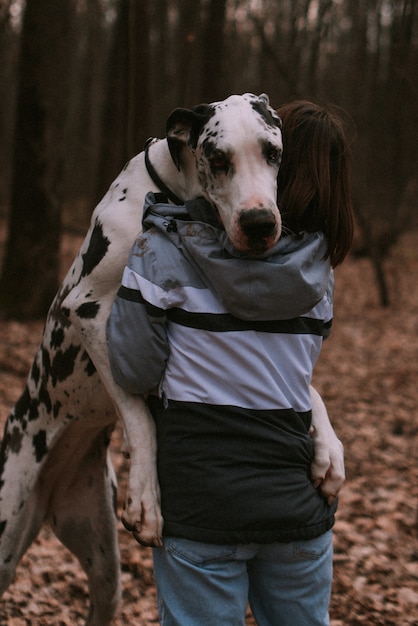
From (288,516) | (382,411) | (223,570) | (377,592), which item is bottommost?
(382,411)

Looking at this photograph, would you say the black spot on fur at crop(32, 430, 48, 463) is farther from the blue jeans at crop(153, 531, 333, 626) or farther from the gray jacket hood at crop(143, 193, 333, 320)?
→ the gray jacket hood at crop(143, 193, 333, 320)

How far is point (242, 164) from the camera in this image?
2.23 m

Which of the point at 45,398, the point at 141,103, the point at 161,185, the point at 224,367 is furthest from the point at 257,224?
the point at 141,103

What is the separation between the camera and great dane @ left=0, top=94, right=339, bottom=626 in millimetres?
2230

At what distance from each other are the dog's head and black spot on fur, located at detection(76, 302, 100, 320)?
694 mm

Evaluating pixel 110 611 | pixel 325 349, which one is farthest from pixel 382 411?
pixel 110 611

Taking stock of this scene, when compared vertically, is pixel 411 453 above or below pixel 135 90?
below

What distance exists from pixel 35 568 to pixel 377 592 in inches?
86.1

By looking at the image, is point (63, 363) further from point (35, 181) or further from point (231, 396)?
point (35, 181)

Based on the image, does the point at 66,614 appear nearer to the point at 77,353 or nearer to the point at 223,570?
the point at 77,353

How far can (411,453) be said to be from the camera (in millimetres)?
6746

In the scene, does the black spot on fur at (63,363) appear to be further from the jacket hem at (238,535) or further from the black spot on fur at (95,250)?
the jacket hem at (238,535)

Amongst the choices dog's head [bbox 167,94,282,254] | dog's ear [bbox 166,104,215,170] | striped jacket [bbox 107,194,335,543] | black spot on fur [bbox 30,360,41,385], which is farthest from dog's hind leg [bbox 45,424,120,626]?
dog's head [bbox 167,94,282,254]

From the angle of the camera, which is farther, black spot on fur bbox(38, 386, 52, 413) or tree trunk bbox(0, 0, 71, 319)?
tree trunk bbox(0, 0, 71, 319)
